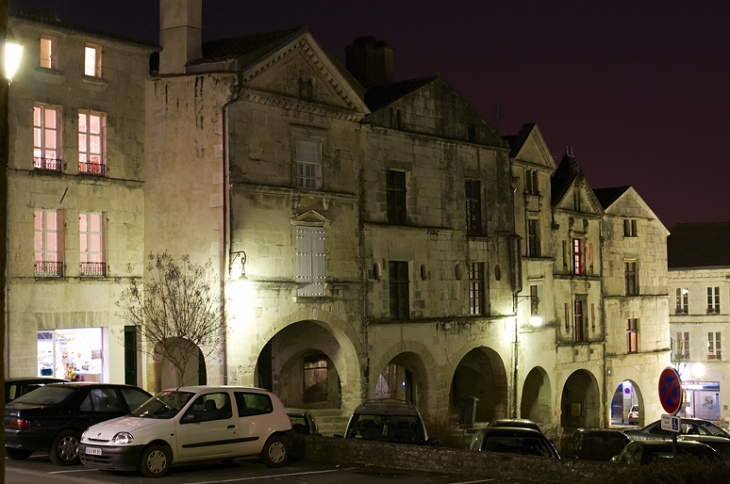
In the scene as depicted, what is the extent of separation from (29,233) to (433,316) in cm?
1452

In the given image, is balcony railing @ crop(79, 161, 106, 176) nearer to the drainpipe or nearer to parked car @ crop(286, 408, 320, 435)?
the drainpipe

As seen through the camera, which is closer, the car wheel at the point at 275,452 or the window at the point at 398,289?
the car wheel at the point at 275,452

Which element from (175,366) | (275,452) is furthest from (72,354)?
(275,452)

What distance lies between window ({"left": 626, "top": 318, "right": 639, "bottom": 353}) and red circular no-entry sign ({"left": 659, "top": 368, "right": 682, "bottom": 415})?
118ft

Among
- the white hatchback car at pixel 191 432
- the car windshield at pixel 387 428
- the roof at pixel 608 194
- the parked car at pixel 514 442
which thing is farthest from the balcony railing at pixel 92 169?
the roof at pixel 608 194

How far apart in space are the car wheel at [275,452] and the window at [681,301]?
149 ft

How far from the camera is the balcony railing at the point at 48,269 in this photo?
2755 cm

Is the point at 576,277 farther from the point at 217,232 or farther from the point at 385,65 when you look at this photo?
the point at 217,232

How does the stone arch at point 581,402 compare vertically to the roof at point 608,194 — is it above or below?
below

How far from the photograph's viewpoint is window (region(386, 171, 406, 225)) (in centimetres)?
3553

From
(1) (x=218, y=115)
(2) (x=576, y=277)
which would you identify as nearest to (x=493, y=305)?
(2) (x=576, y=277)

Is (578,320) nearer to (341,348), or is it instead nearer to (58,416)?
(341,348)

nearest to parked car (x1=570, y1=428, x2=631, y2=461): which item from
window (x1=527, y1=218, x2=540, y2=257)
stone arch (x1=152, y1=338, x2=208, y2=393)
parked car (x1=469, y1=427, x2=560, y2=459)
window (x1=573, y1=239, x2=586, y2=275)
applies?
parked car (x1=469, y1=427, x2=560, y2=459)

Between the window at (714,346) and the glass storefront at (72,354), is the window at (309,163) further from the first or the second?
the window at (714,346)
